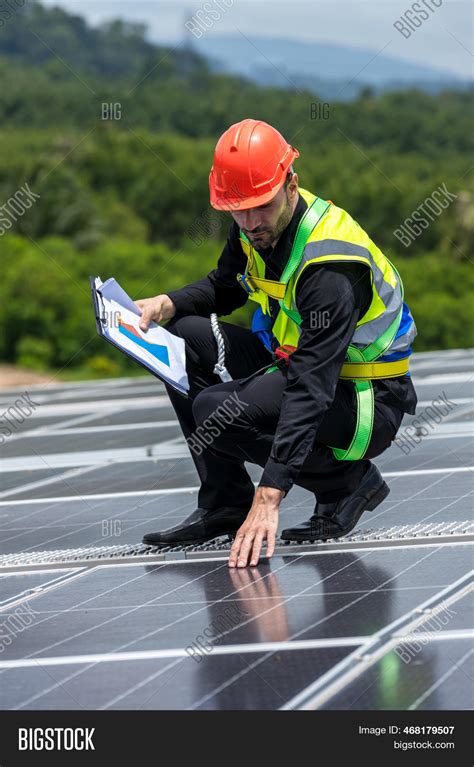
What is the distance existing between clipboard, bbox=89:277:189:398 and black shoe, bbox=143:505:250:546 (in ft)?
1.72

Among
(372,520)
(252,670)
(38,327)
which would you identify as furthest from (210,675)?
(38,327)

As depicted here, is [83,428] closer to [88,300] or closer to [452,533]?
[452,533]

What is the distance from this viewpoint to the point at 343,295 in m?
4.09

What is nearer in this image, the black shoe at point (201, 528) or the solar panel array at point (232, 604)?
the solar panel array at point (232, 604)

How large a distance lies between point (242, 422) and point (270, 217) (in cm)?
81

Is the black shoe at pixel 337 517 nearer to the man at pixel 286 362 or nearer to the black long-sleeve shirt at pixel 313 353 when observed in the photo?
the man at pixel 286 362

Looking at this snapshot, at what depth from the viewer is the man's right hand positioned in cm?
465

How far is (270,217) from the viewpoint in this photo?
4195 millimetres

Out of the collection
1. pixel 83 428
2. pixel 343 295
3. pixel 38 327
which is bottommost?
pixel 343 295

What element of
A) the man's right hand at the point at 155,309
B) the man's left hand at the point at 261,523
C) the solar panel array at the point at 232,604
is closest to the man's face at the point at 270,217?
the man's right hand at the point at 155,309

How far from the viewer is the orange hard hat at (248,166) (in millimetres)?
4117

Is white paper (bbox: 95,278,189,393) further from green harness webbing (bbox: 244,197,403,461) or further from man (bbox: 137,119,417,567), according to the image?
green harness webbing (bbox: 244,197,403,461)

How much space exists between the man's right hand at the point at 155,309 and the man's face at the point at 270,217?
0.62 meters

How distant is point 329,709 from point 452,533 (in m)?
1.68
